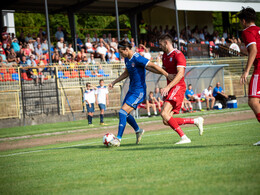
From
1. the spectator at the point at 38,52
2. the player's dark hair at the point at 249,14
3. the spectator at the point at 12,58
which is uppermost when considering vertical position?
the spectator at the point at 38,52

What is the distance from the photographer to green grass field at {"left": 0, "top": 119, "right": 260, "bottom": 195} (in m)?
4.19

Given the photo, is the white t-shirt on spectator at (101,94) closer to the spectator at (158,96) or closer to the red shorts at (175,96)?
the spectator at (158,96)

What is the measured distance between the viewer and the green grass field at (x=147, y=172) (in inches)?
Answer: 165

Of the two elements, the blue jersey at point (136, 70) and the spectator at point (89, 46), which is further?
the spectator at point (89, 46)

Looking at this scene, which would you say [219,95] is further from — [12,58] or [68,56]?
[12,58]

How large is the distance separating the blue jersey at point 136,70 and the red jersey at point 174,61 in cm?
50

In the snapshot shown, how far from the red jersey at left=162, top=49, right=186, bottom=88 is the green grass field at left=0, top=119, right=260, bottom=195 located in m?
1.65

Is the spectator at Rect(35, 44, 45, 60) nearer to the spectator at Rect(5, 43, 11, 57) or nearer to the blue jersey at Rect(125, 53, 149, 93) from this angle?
the spectator at Rect(5, 43, 11, 57)

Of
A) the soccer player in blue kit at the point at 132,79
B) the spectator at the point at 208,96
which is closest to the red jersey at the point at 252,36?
the soccer player in blue kit at the point at 132,79

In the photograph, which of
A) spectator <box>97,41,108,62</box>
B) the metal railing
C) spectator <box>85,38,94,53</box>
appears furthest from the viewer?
spectator <box>85,38,94,53</box>

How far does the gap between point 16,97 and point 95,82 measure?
15.4ft

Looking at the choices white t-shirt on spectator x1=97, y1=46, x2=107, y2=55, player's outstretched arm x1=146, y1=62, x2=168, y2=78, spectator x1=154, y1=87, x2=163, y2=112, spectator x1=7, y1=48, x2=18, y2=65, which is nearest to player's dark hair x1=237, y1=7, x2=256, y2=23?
player's outstretched arm x1=146, y1=62, x2=168, y2=78

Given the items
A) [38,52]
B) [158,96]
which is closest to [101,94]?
[158,96]

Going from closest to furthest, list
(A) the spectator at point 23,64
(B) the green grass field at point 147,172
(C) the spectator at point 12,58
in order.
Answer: (B) the green grass field at point 147,172
(A) the spectator at point 23,64
(C) the spectator at point 12,58
